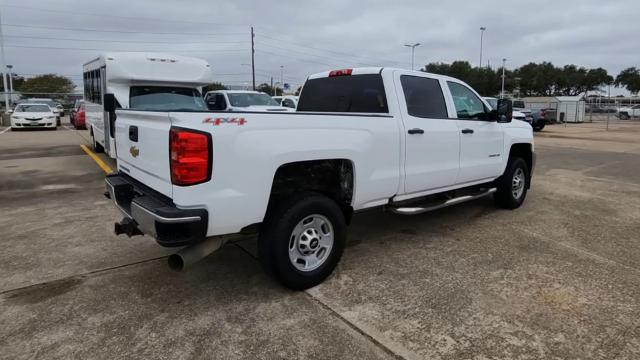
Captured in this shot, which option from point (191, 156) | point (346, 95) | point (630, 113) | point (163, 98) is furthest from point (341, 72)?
point (630, 113)

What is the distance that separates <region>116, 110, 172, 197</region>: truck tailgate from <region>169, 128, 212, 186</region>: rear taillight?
6.4 inches

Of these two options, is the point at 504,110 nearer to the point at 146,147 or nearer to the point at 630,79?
the point at 146,147

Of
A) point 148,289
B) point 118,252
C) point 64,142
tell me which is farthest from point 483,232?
point 64,142

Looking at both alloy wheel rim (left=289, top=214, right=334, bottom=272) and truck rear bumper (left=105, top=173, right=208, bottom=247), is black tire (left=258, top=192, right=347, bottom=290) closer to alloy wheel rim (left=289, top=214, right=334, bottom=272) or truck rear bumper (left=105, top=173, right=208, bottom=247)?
alloy wheel rim (left=289, top=214, right=334, bottom=272)

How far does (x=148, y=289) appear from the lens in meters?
3.74

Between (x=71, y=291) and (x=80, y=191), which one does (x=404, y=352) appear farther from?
(x=80, y=191)

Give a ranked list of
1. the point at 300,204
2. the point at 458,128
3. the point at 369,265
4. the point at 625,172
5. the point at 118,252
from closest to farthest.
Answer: the point at 300,204
the point at 369,265
the point at 118,252
the point at 458,128
the point at 625,172

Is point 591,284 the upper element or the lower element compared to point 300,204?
lower

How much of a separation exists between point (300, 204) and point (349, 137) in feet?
2.47

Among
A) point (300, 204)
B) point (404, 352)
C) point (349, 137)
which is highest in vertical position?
point (349, 137)

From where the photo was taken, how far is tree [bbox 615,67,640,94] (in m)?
70.7

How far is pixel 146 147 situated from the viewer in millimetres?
3459

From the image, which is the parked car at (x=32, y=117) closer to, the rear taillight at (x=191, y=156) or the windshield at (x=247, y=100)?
the windshield at (x=247, y=100)

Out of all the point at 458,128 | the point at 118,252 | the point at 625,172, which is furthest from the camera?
the point at 625,172
